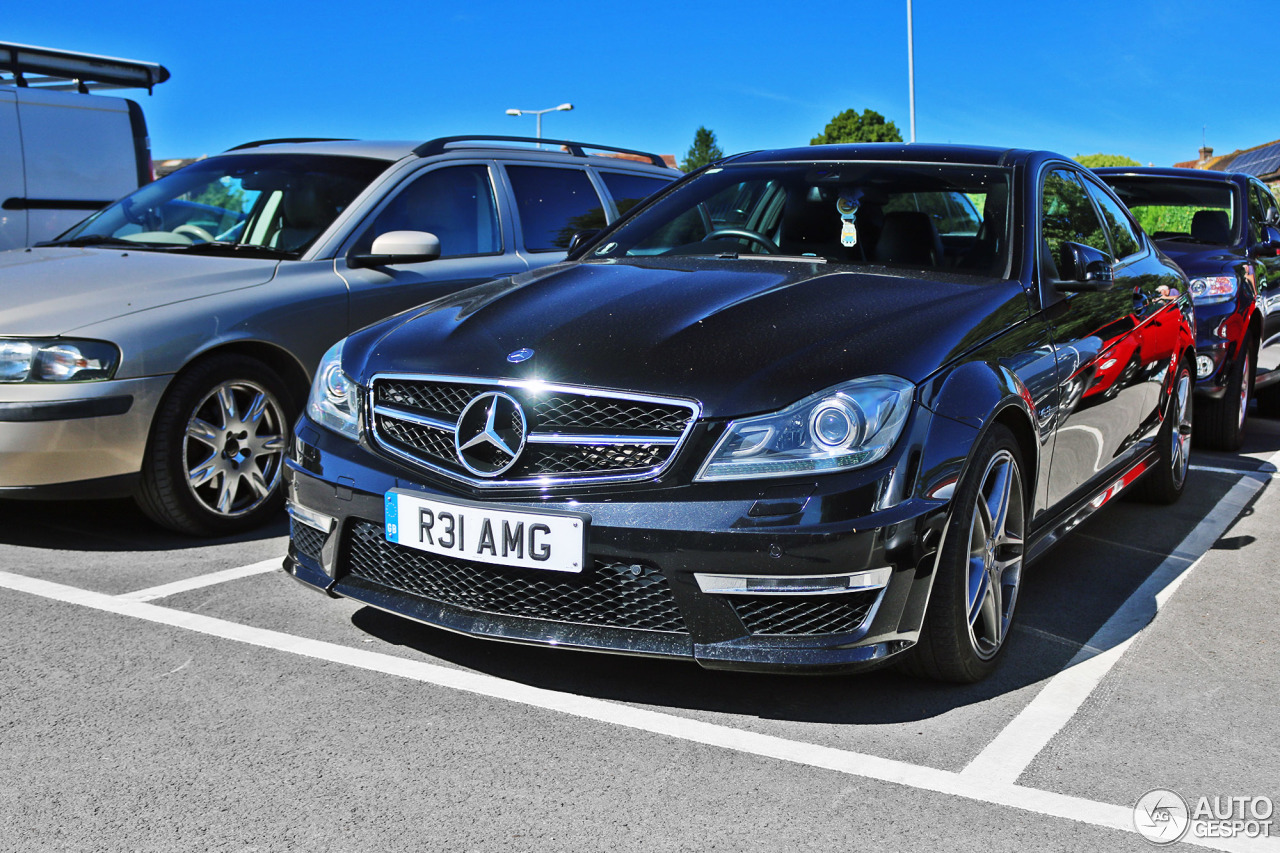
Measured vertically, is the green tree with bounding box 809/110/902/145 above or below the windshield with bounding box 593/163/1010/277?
above

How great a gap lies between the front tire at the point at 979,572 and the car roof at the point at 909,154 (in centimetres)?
136

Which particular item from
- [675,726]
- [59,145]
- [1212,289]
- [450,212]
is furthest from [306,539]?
[1212,289]

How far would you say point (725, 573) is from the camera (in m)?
2.96

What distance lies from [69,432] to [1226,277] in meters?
6.37

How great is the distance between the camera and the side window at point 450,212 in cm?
568

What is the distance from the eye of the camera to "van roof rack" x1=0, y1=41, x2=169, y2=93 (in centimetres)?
845

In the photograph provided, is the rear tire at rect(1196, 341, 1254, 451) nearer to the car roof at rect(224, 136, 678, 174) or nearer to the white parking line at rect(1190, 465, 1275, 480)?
the white parking line at rect(1190, 465, 1275, 480)

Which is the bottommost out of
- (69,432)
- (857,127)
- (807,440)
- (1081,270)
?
(69,432)

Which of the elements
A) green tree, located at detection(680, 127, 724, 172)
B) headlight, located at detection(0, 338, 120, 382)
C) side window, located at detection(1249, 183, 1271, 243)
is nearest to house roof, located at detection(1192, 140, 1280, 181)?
side window, located at detection(1249, 183, 1271, 243)

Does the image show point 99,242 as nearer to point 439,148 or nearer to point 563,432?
point 439,148

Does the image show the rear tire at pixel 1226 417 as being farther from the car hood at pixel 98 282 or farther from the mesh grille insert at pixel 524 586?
the mesh grille insert at pixel 524 586

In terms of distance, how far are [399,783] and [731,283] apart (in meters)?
1.79

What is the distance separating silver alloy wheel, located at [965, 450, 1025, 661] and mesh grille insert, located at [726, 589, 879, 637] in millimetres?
431

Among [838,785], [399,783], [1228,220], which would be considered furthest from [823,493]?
[1228,220]
